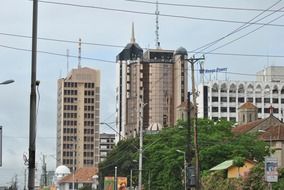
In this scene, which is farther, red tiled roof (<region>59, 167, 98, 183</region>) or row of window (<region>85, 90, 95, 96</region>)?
red tiled roof (<region>59, 167, 98, 183</region>)

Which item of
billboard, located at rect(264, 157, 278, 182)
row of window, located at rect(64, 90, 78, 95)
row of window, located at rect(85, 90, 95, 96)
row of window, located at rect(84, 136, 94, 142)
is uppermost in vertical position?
row of window, located at rect(85, 90, 95, 96)

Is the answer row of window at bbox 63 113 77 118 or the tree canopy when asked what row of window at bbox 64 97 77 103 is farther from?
the tree canopy

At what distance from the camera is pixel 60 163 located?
155375mm

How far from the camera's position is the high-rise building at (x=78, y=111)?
10771 centimetres

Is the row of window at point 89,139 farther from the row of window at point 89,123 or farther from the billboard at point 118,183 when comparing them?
the billboard at point 118,183

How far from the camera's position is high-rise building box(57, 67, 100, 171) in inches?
4241

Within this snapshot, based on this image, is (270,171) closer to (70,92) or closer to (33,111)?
(33,111)

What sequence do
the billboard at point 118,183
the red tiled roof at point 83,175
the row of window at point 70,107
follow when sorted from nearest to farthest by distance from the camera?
the billboard at point 118,183
the row of window at point 70,107
the red tiled roof at point 83,175

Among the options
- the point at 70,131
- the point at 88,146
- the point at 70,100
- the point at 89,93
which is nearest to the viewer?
the point at 70,100

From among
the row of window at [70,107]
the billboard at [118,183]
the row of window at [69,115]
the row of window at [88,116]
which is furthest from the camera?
the row of window at [88,116]

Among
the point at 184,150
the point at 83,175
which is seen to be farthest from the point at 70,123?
the point at 184,150

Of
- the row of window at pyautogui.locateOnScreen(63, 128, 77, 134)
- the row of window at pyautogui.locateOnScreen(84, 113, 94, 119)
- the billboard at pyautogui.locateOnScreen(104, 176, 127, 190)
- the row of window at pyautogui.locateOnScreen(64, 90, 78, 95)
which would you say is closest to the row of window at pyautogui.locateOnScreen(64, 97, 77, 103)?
the row of window at pyautogui.locateOnScreen(64, 90, 78, 95)

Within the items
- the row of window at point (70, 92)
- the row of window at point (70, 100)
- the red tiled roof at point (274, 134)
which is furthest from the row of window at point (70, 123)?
the red tiled roof at point (274, 134)

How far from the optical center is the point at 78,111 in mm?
112875
